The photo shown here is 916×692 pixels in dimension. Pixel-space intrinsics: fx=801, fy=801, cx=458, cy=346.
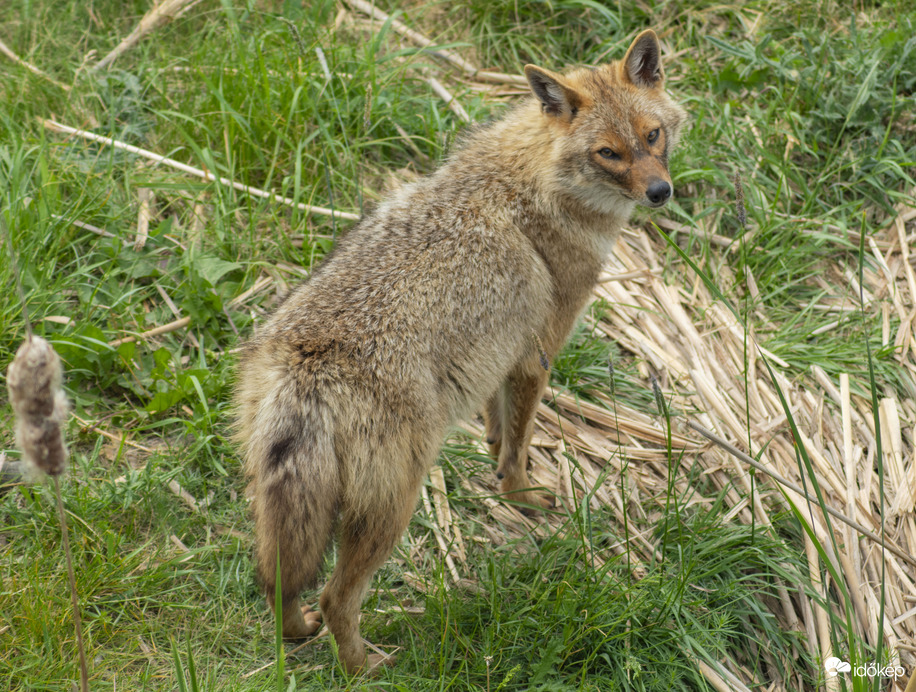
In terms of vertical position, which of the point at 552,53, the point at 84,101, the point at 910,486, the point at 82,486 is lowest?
the point at 910,486

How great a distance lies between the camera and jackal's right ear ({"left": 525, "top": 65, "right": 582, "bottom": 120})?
161 inches

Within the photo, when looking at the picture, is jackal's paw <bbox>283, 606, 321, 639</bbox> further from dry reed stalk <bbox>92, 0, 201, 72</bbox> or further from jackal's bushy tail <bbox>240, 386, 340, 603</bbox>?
dry reed stalk <bbox>92, 0, 201, 72</bbox>

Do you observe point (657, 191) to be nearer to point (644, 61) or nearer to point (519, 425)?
point (644, 61)

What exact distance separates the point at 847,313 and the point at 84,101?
220 inches

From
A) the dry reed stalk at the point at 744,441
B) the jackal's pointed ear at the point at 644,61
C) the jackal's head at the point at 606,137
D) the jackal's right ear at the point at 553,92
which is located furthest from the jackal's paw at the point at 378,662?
the jackal's pointed ear at the point at 644,61

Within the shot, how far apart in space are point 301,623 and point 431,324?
152 cm

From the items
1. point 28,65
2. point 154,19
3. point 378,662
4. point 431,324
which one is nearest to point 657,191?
point 431,324

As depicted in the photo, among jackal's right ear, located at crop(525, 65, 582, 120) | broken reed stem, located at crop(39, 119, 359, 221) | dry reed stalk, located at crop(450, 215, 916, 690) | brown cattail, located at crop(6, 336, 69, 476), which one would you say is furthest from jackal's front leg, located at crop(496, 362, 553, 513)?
brown cattail, located at crop(6, 336, 69, 476)

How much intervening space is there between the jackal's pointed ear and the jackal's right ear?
402 mm

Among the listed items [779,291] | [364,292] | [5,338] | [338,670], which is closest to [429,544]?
[338,670]

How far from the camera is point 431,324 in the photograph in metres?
3.49

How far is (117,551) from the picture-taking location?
3.88 meters

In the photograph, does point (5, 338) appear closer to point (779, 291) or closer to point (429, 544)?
point (429, 544)

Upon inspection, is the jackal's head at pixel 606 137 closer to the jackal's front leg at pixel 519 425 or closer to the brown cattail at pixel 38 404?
the jackal's front leg at pixel 519 425
